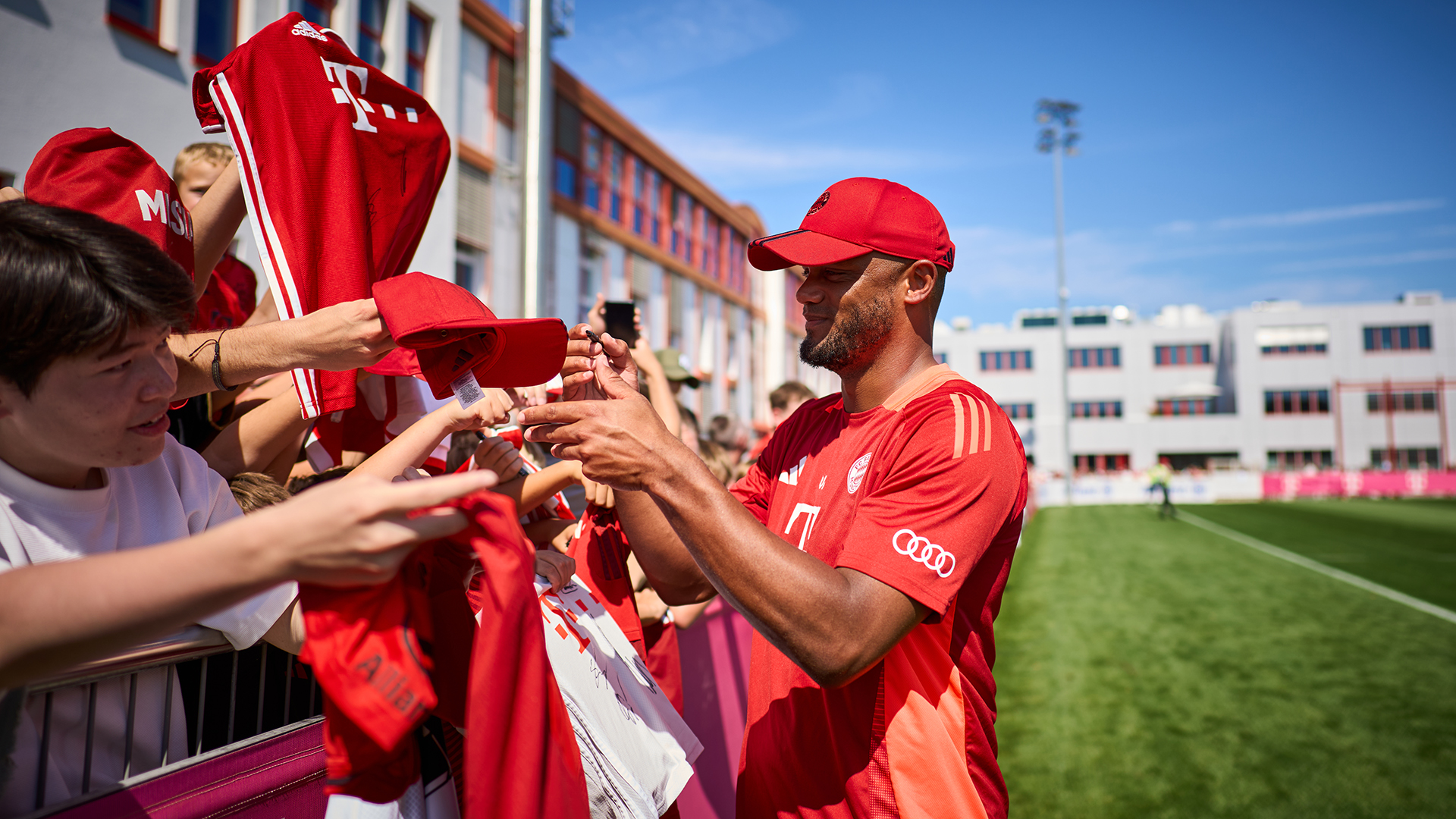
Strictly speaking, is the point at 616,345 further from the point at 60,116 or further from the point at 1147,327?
the point at 1147,327

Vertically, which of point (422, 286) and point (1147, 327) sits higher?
point (1147, 327)

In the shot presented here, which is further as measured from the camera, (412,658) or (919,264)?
(919,264)

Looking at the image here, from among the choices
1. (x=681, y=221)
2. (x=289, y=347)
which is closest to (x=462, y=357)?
(x=289, y=347)

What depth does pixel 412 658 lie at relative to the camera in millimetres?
1086

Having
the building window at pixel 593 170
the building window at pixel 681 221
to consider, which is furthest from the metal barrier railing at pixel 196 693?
the building window at pixel 681 221

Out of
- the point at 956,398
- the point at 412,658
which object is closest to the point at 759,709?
the point at 956,398

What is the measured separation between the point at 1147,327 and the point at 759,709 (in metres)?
60.3

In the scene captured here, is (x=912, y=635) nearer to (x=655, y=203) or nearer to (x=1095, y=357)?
(x=655, y=203)

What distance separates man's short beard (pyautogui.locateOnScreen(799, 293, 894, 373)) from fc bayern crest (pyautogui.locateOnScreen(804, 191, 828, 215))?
273 millimetres

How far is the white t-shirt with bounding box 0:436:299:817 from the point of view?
121 centimetres

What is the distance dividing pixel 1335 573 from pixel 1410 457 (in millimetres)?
45501

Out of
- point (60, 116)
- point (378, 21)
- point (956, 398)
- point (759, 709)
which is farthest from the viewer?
point (378, 21)

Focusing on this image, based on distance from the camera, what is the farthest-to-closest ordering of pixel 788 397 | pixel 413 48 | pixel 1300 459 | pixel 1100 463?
pixel 1100 463, pixel 1300 459, pixel 413 48, pixel 788 397

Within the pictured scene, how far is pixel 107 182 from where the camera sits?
1762 mm
